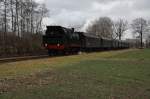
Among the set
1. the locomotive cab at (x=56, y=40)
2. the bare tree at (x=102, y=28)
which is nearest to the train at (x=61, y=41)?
the locomotive cab at (x=56, y=40)

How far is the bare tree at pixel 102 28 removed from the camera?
15238 cm

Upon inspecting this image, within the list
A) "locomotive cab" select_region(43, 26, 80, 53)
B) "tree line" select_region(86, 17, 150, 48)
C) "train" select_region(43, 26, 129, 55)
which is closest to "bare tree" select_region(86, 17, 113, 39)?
"tree line" select_region(86, 17, 150, 48)

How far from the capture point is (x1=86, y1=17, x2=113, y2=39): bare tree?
15238cm

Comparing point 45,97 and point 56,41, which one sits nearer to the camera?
point 45,97

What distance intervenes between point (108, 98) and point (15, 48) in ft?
124

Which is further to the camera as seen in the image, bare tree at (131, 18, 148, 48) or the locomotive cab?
bare tree at (131, 18, 148, 48)

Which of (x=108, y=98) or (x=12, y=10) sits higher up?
(x=12, y=10)

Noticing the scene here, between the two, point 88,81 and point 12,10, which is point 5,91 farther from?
point 12,10

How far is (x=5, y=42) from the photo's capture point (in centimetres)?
4694

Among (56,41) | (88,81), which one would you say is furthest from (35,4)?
(88,81)

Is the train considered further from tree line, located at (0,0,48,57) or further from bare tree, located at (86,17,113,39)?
bare tree, located at (86,17,113,39)

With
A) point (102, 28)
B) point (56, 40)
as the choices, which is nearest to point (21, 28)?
point (56, 40)

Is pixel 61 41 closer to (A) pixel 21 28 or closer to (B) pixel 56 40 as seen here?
(B) pixel 56 40

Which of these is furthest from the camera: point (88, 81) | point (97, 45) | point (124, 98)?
point (97, 45)
